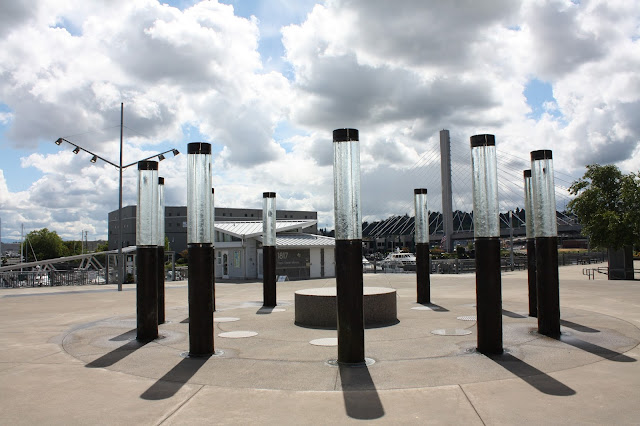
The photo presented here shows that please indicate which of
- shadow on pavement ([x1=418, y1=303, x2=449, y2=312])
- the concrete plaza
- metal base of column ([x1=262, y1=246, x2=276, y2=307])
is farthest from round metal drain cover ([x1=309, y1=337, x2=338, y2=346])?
metal base of column ([x1=262, y1=246, x2=276, y2=307])

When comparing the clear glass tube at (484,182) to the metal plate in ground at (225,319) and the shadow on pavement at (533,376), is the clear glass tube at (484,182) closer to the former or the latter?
the shadow on pavement at (533,376)

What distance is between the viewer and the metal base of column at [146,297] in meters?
9.97

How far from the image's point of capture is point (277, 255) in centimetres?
3344

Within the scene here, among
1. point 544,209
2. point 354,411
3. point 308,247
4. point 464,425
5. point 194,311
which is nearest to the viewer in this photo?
point 464,425

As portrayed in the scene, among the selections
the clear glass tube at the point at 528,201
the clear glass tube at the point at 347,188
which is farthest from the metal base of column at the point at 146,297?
the clear glass tube at the point at 528,201

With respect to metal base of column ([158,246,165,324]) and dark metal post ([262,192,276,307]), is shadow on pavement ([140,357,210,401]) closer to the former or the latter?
metal base of column ([158,246,165,324])

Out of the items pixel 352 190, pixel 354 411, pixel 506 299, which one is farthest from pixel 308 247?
pixel 354 411

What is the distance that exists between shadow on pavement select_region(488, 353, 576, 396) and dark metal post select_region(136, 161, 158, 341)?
259 inches

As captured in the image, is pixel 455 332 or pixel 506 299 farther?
pixel 506 299

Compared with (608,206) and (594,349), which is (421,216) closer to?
(594,349)

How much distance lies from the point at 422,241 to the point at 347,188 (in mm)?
8665

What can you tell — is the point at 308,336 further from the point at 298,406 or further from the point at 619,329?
the point at 619,329

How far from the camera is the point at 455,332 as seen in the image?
10.3m

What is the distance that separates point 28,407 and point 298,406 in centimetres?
314
